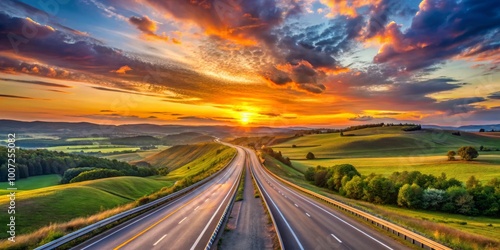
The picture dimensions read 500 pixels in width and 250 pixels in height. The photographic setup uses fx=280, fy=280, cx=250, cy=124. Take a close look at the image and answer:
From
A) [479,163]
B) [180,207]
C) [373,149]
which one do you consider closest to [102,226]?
[180,207]

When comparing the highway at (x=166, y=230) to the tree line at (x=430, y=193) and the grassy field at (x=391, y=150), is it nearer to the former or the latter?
the tree line at (x=430, y=193)

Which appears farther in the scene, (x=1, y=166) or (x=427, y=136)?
(x=427, y=136)

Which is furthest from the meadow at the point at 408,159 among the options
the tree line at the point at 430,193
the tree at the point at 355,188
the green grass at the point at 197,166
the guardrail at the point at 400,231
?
the green grass at the point at 197,166

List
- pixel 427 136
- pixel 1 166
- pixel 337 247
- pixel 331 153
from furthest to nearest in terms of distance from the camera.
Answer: pixel 427 136, pixel 331 153, pixel 1 166, pixel 337 247

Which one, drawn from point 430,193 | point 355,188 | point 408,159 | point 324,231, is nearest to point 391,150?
point 408,159

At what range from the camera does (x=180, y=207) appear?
3578 centimetres

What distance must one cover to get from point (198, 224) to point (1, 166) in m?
90.1

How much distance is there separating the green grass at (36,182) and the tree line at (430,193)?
8484cm

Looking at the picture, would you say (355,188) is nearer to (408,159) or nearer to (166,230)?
(166,230)

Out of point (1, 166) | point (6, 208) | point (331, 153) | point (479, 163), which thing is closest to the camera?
point (6, 208)

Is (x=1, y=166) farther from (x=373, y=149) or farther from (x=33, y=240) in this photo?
(x=373, y=149)

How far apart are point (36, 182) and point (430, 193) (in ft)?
347

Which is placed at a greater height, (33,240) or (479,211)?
(33,240)

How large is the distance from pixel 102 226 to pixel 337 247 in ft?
63.5
